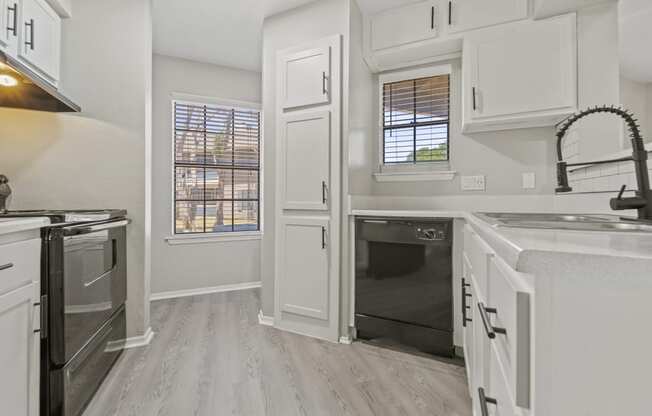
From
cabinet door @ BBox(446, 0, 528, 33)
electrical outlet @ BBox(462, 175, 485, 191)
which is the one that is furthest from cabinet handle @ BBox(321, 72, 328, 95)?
electrical outlet @ BBox(462, 175, 485, 191)

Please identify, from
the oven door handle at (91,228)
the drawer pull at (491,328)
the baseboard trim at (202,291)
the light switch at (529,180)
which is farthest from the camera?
the baseboard trim at (202,291)

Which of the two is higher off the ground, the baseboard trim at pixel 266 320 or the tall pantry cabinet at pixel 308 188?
the tall pantry cabinet at pixel 308 188

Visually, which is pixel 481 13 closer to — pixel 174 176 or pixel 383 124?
pixel 383 124

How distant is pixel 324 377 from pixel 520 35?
2.43 m

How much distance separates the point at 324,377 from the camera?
6.23ft

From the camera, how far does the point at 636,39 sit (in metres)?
1.42

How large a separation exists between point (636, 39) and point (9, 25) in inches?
119

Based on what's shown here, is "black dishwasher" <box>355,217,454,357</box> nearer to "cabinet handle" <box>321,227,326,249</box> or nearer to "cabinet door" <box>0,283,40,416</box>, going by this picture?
"cabinet handle" <box>321,227,326,249</box>

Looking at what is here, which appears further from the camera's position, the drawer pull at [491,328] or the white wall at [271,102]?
the white wall at [271,102]

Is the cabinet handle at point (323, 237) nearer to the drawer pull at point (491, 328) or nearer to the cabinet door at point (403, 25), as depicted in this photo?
the cabinet door at point (403, 25)

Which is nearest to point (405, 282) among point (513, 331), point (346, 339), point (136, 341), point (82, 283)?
point (346, 339)

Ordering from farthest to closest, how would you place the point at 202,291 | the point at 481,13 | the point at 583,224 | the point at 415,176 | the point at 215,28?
the point at 202,291, the point at 215,28, the point at 415,176, the point at 481,13, the point at 583,224

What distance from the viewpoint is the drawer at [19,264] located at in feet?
3.50

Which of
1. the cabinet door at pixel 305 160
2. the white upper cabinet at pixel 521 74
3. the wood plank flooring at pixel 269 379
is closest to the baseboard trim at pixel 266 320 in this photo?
the wood plank flooring at pixel 269 379
